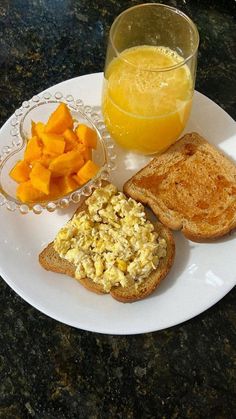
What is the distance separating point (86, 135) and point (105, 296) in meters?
0.48

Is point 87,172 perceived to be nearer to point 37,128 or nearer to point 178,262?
point 37,128

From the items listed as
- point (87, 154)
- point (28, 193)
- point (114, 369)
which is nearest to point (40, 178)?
point (28, 193)

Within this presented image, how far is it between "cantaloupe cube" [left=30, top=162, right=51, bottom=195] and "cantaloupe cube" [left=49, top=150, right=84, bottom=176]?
24mm

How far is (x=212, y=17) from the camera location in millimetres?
2264

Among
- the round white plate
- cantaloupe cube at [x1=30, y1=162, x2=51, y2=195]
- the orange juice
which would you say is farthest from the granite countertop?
the orange juice

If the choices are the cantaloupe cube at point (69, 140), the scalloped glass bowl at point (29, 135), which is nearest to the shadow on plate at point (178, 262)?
the scalloped glass bowl at point (29, 135)

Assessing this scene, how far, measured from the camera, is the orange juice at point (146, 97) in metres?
1.64

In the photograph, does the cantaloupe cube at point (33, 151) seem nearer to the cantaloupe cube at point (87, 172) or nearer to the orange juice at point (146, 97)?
the cantaloupe cube at point (87, 172)

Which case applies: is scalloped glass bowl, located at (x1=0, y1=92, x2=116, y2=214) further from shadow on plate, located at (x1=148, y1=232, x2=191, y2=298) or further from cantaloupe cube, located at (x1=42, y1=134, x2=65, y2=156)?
shadow on plate, located at (x1=148, y1=232, x2=191, y2=298)

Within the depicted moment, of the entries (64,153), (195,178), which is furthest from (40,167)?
(195,178)

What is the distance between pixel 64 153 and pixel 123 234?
315 mm

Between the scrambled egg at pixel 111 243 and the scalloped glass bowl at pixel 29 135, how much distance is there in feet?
0.28

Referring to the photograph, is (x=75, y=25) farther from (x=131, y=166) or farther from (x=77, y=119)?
(x=131, y=166)

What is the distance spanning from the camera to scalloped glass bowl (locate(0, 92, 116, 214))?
1696 millimetres
